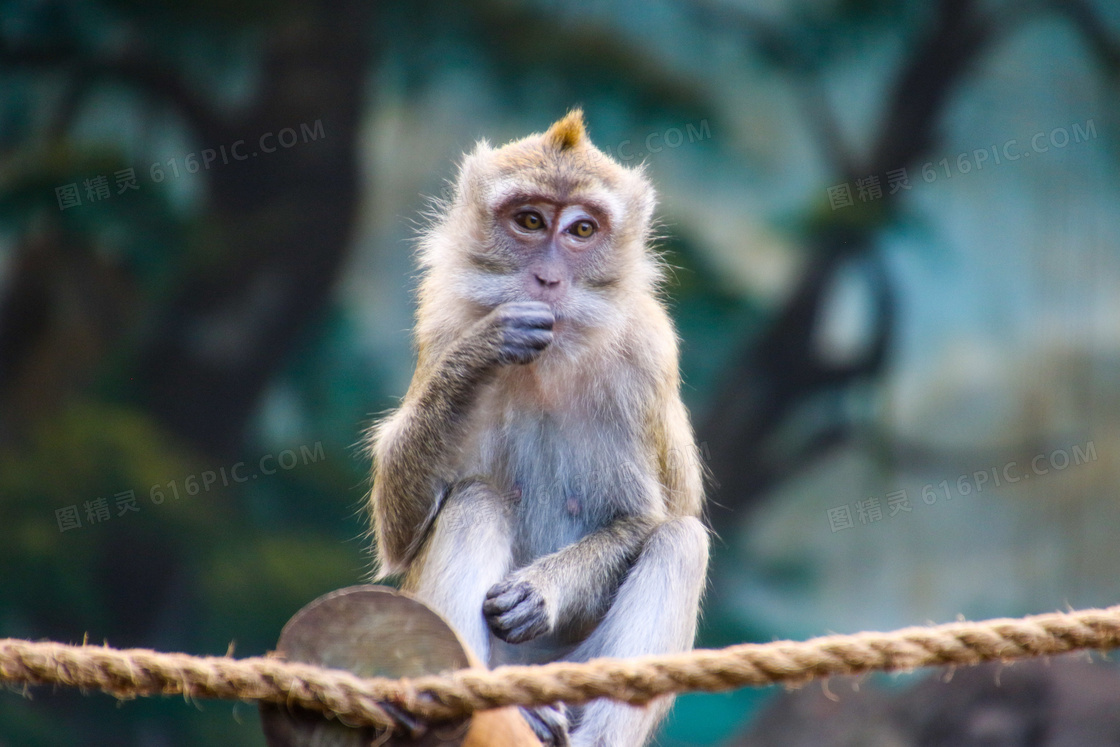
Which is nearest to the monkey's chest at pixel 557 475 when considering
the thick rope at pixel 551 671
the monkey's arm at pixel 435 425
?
the monkey's arm at pixel 435 425

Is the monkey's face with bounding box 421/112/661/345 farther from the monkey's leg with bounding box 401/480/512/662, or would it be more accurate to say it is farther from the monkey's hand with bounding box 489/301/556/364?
the monkey's leg with bounding box 401/480/512/662

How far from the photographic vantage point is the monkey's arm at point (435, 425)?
9.88ft

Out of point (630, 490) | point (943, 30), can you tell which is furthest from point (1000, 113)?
point (630, 490)

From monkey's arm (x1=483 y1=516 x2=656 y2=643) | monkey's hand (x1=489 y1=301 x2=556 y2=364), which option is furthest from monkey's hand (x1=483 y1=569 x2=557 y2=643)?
monkey's hand (x1=489 y1=301 x2=556 y2=364)

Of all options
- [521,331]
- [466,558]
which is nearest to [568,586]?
[466,558]

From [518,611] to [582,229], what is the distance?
1.26 m

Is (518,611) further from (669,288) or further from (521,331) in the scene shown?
(669,288)

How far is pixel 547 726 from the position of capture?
263 centimetres

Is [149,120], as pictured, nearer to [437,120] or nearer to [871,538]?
[437,120]

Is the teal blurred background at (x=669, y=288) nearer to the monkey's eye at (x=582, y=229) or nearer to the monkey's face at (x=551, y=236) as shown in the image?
the monkey's face at (x=551, y=236)

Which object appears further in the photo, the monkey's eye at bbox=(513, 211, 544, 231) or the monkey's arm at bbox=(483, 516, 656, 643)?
the monkey's eye at bbox=(513, 211, 544, 231)

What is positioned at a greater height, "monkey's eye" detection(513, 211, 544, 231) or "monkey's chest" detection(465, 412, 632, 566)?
"monkey's eye" detection(513, 211, 544, 231)

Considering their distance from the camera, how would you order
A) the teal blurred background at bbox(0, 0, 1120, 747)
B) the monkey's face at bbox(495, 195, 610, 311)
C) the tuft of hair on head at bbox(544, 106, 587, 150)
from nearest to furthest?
the monkey's face at bbox(495, 195, 610, 311) < the tuft of hair on head at bbox(544, 106, 587, 150) < the teal blurred background at bbox(0, 0, 1120, 747)

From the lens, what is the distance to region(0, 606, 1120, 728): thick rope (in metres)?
1.65
